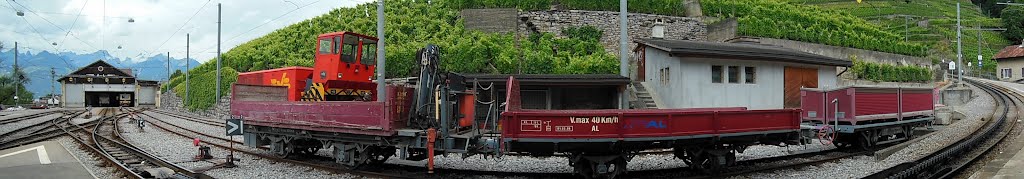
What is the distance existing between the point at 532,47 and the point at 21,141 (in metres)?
18.1

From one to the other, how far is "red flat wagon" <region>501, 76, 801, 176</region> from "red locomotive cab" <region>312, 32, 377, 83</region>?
276 inches

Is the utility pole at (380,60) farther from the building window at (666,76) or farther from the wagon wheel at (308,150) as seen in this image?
the building window at (666,76)

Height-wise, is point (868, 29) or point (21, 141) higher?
point (868, 29)

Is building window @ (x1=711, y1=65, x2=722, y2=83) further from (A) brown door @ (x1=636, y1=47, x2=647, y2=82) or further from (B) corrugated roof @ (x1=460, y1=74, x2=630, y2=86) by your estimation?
(B) corrugated roof @ (x1=460, y1=74, x2=630, y2=86)

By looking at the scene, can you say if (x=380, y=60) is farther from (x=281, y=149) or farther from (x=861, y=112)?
(x=861, y=112)

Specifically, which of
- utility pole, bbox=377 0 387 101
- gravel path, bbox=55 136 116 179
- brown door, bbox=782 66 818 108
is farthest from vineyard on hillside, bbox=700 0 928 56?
gravel path, bbox=55 136 116 179

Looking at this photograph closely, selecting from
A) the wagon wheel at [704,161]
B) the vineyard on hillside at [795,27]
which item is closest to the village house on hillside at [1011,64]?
the vineyard on hillside at [795,27]

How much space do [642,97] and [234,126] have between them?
13899 millimetres

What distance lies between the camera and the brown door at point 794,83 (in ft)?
72.0

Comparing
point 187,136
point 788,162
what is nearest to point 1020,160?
point 788,162

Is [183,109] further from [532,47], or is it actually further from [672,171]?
[672,171]

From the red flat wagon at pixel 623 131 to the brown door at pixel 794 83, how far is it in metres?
13.5

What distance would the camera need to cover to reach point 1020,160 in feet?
38.7

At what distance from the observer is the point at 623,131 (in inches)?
315
